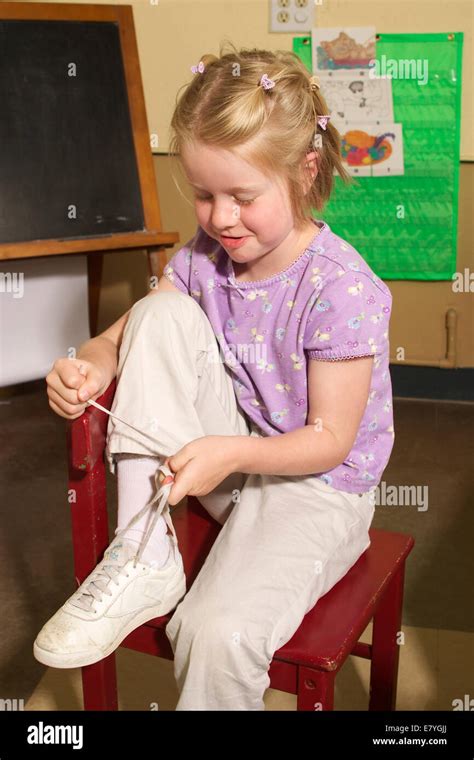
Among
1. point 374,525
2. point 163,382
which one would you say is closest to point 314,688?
point 163,382

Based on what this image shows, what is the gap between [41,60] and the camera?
7.18 ft

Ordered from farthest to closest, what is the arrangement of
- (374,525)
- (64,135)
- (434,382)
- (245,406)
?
(434,382), (64,135), (374,525), (245,406)

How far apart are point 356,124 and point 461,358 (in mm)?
814

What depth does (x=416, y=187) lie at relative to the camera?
2727mm

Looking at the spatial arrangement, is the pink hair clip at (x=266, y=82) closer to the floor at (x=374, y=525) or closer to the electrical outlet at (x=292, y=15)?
the floor at (x=374, y=525)

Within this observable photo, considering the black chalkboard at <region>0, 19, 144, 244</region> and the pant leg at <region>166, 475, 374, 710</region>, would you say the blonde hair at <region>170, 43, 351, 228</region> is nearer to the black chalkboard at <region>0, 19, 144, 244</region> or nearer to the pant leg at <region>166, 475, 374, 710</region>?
the pant leg at <region>166, 475, 374, 710</region>

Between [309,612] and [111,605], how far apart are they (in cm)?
23

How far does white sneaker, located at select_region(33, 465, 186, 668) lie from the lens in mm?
986

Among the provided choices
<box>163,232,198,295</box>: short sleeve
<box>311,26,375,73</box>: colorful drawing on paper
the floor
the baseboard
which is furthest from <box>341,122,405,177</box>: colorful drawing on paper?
<box>163,232,198,295</box>: short sleeve

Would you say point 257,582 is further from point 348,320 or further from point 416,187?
point 416,187

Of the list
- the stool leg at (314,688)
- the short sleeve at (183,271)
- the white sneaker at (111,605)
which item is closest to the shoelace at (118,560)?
the white sneaker at (111,605)

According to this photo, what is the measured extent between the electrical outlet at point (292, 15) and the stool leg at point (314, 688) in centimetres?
223
